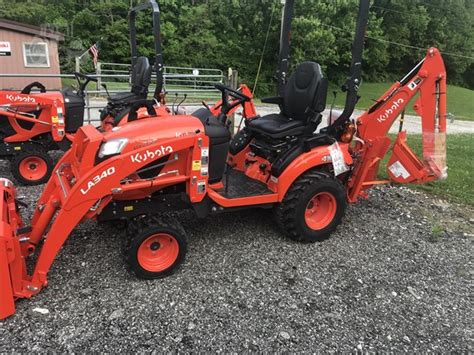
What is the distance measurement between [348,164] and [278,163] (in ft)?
2.51

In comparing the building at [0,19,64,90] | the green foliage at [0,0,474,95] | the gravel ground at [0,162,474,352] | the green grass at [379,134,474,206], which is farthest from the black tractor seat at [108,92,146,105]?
the green foliage at [0,0,474,95]

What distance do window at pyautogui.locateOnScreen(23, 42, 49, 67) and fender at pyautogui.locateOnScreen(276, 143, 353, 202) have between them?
17513 millimetres

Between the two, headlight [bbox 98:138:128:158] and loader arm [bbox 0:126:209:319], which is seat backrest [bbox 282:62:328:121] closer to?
loader arm [bbox 0:126:209:319]

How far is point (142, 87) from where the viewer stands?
6.30 metres

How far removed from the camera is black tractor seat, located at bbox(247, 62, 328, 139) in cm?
384

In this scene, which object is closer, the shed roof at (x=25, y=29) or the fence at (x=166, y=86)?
the fence at (x=166, y=86)

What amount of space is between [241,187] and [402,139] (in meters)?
1.88

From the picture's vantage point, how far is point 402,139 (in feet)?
14.5

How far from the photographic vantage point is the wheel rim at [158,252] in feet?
10.4

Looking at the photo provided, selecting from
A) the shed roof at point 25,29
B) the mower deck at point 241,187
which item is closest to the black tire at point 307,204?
the mower deck at point 241,187

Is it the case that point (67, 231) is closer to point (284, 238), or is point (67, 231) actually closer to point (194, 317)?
point (194, 317)

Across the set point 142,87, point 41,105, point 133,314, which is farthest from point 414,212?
point 41,105

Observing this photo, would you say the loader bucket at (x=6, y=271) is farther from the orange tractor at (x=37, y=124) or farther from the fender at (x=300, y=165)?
the orange tractor at (x=37, y=124)

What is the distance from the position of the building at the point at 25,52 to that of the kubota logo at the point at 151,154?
15793 millimetres
